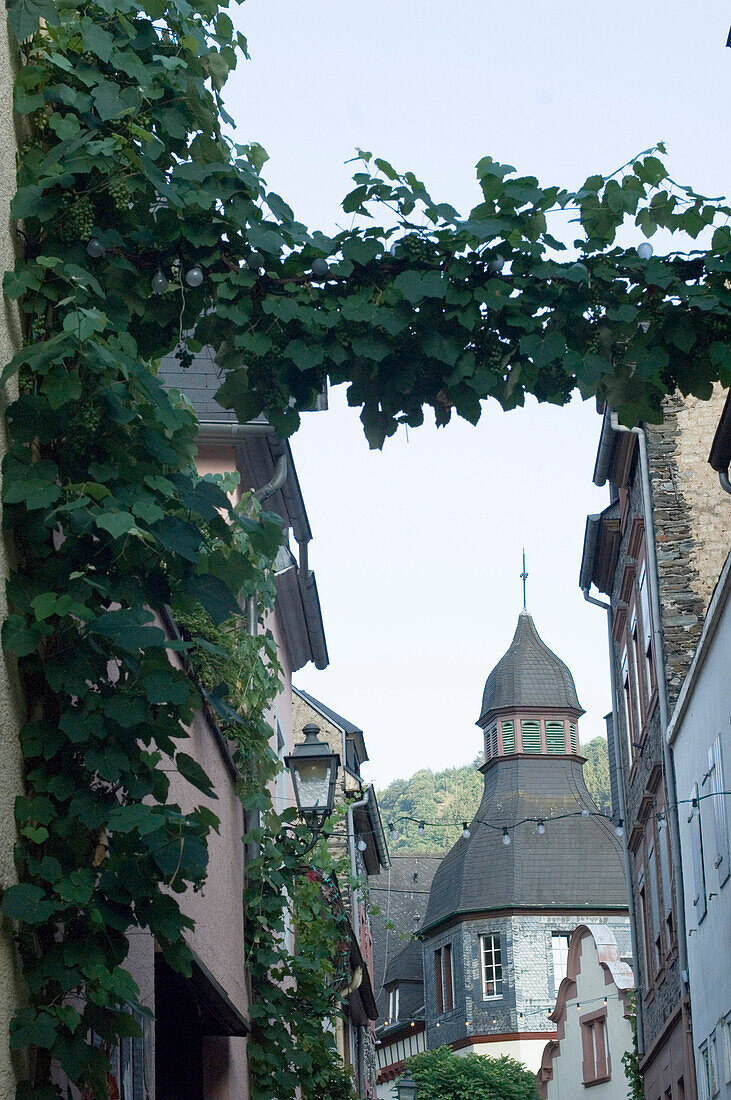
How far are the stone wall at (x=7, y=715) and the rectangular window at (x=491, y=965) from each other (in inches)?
1746

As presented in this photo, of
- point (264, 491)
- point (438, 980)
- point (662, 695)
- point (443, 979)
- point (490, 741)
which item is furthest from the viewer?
point (490, 741)

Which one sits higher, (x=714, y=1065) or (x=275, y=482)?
(x=275, y=482)

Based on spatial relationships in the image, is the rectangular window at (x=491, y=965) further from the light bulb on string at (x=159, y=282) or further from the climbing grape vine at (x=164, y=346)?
the light bulb on string at (x=159, y=282)

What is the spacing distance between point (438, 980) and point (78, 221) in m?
47.4

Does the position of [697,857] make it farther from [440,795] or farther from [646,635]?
[440,795]

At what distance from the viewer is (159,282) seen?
4.63 meters

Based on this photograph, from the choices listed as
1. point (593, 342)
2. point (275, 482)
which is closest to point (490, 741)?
point (275, 482)

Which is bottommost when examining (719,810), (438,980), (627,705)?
(719,810)

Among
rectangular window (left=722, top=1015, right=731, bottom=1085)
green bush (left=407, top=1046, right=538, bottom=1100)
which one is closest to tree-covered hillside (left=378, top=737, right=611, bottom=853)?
green bush (left=407, top=1046, right=538, bottom=1100)

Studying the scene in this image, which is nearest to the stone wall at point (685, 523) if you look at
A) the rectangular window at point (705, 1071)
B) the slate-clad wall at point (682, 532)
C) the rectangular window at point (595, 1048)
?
the slate-clad wall at point (682, 532)

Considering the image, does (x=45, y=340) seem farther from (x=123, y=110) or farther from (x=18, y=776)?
(x=18, y=776)

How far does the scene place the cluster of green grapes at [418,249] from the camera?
464cm

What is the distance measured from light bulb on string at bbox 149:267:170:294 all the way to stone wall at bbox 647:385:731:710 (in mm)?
13258

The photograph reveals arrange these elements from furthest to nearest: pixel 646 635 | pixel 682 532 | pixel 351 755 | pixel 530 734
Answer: pixel 530 734 < pixel 351 755 < pixel 646 635 < pixel 682 532
